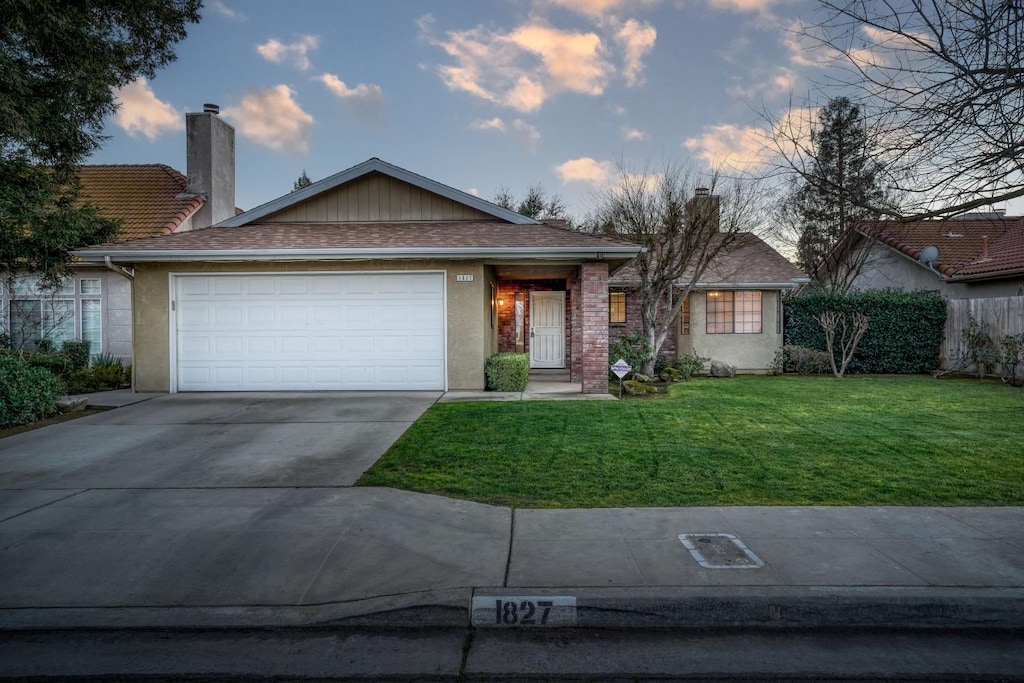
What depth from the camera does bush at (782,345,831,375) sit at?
16.6m

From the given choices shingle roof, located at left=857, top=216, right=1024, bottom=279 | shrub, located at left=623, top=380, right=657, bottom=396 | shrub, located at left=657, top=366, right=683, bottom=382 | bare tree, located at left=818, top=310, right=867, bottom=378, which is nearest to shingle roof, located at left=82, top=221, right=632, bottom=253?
shrub, located at left=623, top=380, right=657, bottom=396

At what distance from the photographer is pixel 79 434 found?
318 inches

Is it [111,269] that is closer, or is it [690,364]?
[111,269]

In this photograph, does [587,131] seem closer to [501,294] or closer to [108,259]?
[501,294]

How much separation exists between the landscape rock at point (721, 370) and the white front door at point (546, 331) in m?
4.30

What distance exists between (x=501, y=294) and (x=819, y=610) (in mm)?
14180

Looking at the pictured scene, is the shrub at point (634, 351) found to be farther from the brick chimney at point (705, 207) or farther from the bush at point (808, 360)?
the bush at point (808, 360)

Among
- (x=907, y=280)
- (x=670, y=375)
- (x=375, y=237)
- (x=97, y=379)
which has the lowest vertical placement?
(x=670, y=375)

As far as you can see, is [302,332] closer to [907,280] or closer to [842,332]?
[842,332]

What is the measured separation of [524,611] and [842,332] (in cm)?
1599

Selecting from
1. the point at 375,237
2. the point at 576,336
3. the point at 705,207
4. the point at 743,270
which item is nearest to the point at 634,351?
the point at 576,336

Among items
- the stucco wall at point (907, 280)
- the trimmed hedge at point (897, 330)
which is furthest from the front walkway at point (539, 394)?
the stucco wall at point (907, 280)

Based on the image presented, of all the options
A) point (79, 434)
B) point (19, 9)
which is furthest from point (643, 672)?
point (19, 9)

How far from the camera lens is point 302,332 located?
1186 centimetres
